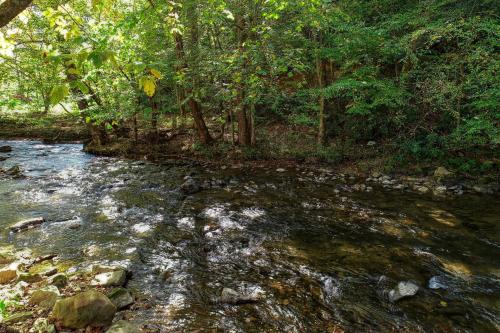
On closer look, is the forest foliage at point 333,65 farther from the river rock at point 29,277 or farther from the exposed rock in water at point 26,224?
the river rock at point 29,277

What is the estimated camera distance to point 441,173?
1060cm

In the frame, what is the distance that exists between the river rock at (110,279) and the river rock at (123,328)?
1085mm

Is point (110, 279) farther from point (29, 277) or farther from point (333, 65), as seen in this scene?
point (333, 65)

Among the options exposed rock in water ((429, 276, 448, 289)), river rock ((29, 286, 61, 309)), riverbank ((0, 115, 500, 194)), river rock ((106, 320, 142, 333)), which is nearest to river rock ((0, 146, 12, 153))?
riverbank ((0, 115, 500, 194))

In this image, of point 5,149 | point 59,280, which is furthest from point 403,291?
point 5,149

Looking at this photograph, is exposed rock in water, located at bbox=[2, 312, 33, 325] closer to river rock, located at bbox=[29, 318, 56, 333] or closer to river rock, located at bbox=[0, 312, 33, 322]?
river rock, located at bbox=[0, 312, 33, 322]

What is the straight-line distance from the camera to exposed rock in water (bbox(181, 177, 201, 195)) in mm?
9896

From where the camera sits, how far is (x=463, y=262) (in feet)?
18.9

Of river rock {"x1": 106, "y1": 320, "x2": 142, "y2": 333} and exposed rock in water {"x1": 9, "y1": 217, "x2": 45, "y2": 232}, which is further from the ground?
exposed rock in water {"x1": 9, "y1": 217, "x2": 45, "y2": 232}

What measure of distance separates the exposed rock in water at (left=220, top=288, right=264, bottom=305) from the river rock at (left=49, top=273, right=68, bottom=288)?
2.42m

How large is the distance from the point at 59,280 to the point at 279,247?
12.4 feet

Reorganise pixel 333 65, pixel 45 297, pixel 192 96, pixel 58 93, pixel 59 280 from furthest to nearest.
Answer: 1. pixel 333 65
2. pixel 192 96
3. pixel 59 280
4. pixel 45 297
5. pixel 58 93

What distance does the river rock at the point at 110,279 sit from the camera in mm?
4918

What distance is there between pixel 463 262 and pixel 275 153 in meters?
8.28
